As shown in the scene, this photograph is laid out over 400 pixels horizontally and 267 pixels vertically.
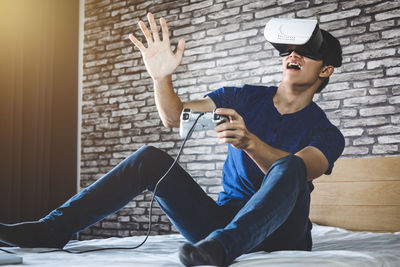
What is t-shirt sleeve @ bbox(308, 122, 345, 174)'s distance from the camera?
4.85ft

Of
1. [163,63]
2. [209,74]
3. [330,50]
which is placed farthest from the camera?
[209,74]

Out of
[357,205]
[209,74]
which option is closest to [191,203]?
[357,205]

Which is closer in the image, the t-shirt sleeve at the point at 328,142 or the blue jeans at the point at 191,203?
the blue jeans at the point at 191,203

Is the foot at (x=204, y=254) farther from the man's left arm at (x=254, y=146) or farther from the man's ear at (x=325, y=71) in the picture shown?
the man's ear at (x=325, y=71)

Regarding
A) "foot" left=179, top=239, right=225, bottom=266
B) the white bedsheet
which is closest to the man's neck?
the white bedsheet

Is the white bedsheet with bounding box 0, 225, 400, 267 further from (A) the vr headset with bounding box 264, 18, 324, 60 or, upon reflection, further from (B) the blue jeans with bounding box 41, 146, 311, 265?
(A) the vr headset with bounding box 264, 18, 324, 60

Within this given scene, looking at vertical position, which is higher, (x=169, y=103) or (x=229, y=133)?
(x=169, y=103)

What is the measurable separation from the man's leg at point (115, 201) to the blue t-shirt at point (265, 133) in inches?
5.6

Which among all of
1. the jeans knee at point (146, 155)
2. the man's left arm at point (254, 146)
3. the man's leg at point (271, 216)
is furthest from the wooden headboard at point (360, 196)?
the jeans knee at point (146, 155)

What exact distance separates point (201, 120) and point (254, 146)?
164 mm

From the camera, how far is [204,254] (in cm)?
88

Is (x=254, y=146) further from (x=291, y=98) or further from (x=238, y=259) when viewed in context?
(x=291, y=98)

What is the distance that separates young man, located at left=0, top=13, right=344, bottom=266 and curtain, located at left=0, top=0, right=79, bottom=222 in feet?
6.94

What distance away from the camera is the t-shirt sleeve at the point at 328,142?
1.48 meters
